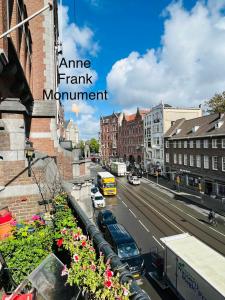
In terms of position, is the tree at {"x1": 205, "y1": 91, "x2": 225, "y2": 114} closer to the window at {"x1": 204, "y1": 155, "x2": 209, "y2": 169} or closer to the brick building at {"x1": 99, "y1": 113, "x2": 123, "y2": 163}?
the window at {"x1": 204, "y1": 155, "x2": 209, "y2": 169}

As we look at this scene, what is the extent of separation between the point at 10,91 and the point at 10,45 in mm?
2918

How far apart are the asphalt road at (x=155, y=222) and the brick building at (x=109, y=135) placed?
49848mm

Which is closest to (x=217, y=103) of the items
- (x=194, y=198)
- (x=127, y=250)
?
(x=194, y=198)

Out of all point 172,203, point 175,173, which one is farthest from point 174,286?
point 175,173

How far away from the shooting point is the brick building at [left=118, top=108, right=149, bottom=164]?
65.9 meters

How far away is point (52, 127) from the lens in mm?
14164

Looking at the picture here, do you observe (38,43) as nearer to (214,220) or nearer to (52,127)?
(52,127)

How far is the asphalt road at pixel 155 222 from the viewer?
17.8 m

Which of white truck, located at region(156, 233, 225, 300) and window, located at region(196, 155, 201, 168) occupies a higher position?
window, located at region(196, 155, 201, 168)

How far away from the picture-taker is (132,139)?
235ft

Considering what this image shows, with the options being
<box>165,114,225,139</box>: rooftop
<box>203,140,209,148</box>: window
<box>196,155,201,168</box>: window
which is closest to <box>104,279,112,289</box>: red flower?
<box>165,114,225,139</box>: rooftop

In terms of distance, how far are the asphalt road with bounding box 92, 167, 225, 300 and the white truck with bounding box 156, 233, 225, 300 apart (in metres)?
1.53

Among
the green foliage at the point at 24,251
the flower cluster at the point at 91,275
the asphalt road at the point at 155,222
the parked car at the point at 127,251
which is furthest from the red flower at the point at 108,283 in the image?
the parked car at the point at 127,251

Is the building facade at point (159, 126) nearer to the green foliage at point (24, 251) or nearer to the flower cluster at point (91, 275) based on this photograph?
the green foliage at point (24, 251)
